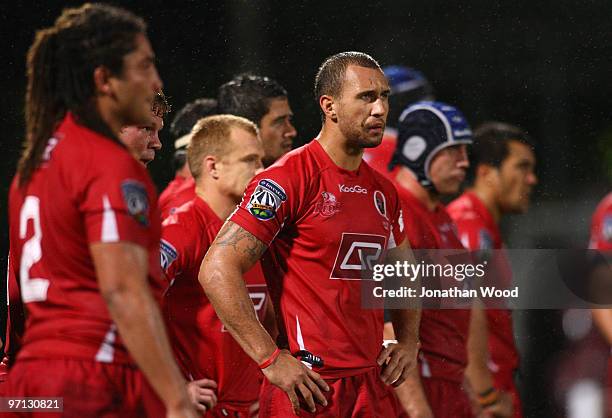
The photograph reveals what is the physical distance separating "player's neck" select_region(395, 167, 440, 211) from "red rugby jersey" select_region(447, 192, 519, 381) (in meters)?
0.52

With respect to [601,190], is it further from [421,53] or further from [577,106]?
[421,53]

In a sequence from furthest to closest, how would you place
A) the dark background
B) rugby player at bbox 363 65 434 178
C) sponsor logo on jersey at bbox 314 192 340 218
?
1. the dark background
2. rugby player at bbox 363 65 434 178
3. sponsor logo on jersey at bbox 314 192 340 218

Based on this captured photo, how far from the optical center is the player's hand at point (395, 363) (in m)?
4.22

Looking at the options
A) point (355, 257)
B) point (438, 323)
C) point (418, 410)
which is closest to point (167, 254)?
point (355, 257)

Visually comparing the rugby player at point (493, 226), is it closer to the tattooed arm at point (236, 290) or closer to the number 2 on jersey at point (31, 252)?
the tattooed arm at point (236, 290)

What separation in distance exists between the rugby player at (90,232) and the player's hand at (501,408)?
3.58m

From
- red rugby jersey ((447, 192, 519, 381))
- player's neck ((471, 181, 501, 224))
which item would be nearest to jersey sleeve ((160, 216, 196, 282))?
red rugby jersey ((447, 192, 519, 381))

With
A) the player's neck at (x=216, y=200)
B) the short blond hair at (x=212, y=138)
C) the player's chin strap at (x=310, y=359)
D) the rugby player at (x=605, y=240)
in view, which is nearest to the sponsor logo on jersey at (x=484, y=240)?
the rugby player at (x=605, y=240)

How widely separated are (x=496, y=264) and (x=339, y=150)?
2.40 metres

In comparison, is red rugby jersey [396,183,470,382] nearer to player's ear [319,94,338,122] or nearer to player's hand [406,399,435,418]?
player's hand [406,399,435,418]

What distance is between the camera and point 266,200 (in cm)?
401

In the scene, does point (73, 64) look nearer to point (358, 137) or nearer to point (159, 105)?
point (159, 105)

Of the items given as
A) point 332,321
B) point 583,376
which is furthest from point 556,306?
point 332,321

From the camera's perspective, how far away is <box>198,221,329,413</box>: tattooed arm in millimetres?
3863
